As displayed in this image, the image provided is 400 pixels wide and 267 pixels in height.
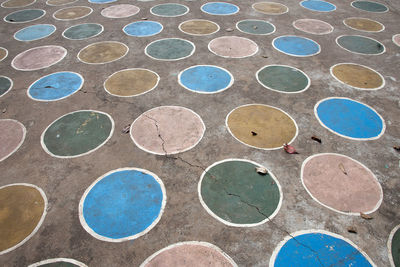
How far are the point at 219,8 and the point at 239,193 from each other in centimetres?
650

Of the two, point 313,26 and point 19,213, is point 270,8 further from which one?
point 19,213

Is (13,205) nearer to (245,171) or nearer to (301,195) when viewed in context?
(245,171)

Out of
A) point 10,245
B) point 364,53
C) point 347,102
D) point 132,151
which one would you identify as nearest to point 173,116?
point 132,151

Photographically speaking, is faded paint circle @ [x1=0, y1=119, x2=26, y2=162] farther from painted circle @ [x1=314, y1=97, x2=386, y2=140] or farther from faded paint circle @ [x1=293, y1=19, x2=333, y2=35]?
faded paint circle @ [x1=293, y1=19, x2=333, y2=35]

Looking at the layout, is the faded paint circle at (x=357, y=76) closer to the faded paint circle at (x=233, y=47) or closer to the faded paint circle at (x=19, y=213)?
the faded paint circle at (x=233, y=47)

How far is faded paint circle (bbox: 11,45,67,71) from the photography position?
18.3 feet

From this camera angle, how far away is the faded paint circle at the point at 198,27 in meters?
6.71

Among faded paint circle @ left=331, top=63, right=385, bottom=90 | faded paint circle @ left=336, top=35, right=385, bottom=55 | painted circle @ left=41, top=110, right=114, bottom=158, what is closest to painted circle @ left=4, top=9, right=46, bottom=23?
painted circle @ left=41, top=110, right=114, bottom=158

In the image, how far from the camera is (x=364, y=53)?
19.5 feet

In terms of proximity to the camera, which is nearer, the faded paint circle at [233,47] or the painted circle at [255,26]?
the faded paint circle at [233,47]

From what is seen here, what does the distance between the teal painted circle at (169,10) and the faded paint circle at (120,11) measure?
563mm

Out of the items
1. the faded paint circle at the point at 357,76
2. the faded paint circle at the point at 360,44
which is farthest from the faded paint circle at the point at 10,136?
the faded paint circle at the point at 360,44

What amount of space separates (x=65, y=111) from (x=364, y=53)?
6.25 m

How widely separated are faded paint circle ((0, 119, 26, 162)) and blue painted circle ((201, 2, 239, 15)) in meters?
5.79
